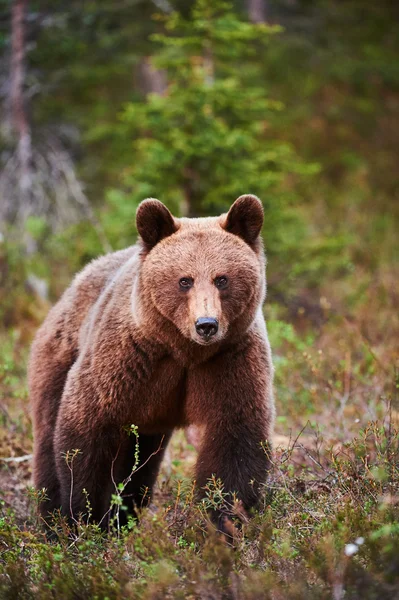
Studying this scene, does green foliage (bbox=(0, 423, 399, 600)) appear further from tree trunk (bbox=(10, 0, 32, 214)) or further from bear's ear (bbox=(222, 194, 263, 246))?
tree trunk (bbox=(10, 0, 32, 214))

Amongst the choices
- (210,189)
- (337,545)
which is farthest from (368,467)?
(210,189)

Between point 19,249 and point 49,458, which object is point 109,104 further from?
point 49,458

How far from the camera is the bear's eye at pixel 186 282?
4512 millimetres

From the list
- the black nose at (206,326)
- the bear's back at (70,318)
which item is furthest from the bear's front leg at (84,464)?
the black nose at (206,326)

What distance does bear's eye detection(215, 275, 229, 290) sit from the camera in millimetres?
4535

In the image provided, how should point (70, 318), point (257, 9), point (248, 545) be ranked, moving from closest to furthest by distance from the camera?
point (248, 545), point (70, 318), point (257, 9)

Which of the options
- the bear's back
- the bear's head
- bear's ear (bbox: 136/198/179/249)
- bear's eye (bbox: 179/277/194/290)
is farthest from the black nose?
the bear's back

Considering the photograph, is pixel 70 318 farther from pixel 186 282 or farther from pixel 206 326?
pixel 206 326

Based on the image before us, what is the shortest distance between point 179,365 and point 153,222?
35.6 inches

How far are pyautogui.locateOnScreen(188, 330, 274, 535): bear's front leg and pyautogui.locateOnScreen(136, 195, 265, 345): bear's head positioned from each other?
0.24 m

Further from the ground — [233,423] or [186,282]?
[186,282]

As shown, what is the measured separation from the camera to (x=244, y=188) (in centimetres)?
964

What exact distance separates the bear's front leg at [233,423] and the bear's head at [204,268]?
0.24m

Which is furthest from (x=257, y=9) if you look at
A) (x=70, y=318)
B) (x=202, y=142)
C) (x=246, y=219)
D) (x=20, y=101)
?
(x=246, y=219)
